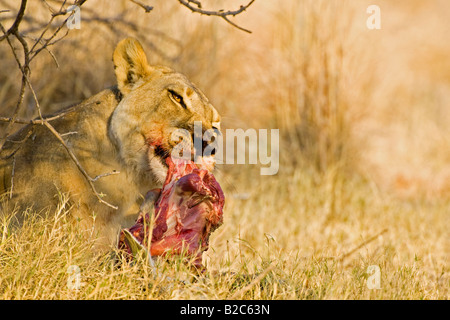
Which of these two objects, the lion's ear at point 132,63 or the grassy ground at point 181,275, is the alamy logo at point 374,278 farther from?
the lion's ear at point 132,63

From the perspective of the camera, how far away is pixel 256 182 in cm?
632

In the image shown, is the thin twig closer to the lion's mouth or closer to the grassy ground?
the grassy ground

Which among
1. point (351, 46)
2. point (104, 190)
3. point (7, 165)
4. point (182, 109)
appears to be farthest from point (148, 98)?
point (351, 46)

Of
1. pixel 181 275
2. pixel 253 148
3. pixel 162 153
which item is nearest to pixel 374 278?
pixel 181 275

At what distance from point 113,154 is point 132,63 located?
502 mm

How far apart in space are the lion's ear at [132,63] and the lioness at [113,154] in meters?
0.02

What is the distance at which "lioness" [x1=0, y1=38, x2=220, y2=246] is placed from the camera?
332 cm

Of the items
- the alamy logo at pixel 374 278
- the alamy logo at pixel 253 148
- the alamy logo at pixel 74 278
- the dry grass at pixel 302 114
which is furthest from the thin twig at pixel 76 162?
the alamy logo at pixel 253 148

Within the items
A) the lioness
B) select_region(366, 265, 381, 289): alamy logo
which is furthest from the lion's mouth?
select_region(366, 265, 381, 289): alamy logo

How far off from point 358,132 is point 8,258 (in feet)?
14.0

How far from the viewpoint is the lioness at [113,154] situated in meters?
3.32

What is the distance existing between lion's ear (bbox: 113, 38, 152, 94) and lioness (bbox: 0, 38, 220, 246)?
2cm

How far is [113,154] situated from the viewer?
11.2 ft
